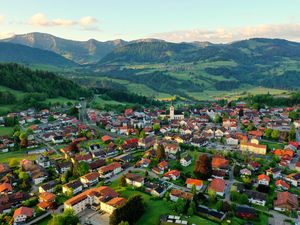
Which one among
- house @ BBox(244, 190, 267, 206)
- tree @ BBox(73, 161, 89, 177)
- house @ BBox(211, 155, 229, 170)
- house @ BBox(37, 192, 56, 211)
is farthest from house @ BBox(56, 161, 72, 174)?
house @ BBox(244, 190, 267, 206)

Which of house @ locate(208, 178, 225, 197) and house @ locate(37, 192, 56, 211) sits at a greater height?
house @ locate(208, 178, 225, 197)

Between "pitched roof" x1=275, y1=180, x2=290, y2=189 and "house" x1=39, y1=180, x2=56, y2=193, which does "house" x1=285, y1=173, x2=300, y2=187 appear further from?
"house" x1=39, y1=180, x2=56, y2=193

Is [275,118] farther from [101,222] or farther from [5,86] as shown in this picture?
Answer: [5,86]

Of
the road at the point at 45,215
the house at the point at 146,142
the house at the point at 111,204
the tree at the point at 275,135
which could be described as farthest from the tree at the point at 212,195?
the tree at the point at 275,135

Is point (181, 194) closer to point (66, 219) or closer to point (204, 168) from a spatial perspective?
point (204, 168)

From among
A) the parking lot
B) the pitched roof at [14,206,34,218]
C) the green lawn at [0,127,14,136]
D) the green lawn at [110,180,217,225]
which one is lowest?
the green lawn at [0,127,14,136]

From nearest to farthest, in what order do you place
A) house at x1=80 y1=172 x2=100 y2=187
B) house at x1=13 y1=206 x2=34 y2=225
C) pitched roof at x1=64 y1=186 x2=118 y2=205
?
house at x1=13 y1=206 x2=34 y2=225, pitched roof at x1=64 y1=186 x2=118 y2=205, house at x1=80 y1=172 x2=100 y2=187

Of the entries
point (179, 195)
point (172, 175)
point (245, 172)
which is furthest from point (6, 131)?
point (245, 172)

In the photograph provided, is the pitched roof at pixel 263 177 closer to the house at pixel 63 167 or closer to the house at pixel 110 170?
the house at pixel 110 170
